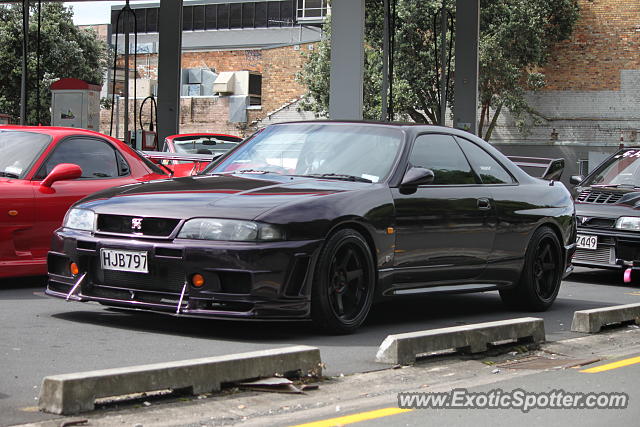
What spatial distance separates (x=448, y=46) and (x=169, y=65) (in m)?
24.6

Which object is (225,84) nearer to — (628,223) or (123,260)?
(628,223)

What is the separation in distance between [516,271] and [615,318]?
3.18 feet

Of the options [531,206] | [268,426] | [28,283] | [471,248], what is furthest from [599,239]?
[268,426]

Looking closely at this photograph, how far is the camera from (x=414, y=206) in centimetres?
816

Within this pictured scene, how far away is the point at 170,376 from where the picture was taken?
5.31 m

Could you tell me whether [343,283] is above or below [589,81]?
below

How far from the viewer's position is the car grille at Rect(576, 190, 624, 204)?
42.2 ft

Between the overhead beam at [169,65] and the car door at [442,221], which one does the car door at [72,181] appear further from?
the overhead beam at [169,65]

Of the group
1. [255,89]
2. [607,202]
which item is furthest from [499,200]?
[255,89]

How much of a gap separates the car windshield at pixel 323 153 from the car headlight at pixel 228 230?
1227 mm

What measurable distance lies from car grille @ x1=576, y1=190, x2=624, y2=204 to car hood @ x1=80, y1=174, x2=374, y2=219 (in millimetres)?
5779

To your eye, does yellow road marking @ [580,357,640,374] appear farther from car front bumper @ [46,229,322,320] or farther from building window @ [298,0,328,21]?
building window @ [298,0,328,21]

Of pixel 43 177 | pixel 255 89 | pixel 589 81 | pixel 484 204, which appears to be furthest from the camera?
pixel 255 89

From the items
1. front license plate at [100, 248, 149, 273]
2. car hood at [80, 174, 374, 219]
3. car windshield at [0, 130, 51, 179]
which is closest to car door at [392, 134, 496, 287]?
car hood at [80, 174, 374, 219]
